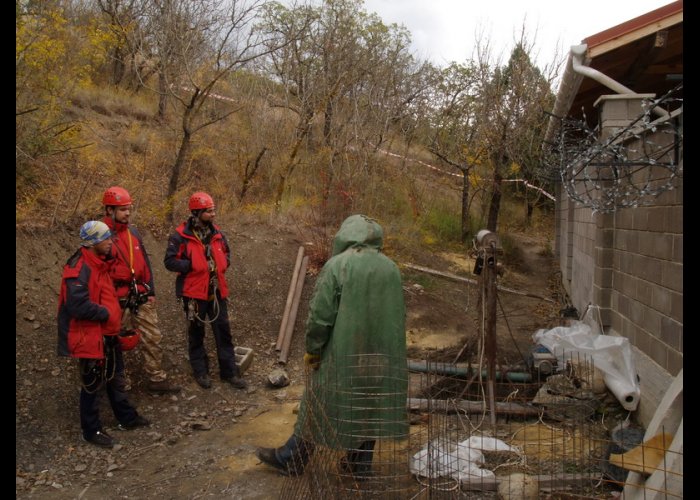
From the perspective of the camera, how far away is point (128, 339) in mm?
5168

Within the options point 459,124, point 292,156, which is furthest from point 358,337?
point 459,124

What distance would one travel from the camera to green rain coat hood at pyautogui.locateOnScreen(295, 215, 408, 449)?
3791mm

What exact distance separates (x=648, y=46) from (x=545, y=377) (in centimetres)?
373

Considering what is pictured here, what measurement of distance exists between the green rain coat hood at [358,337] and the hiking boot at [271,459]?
457 mm

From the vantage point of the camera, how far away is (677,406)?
3338 mm

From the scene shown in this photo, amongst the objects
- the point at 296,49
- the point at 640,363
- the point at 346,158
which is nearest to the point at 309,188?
the point at 346,158

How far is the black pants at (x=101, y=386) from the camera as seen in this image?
472cm

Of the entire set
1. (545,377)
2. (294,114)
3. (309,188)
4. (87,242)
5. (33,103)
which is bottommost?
(545,377)

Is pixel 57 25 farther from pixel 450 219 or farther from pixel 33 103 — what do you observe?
pixel 450 219

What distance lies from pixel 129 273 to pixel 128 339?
652 mm

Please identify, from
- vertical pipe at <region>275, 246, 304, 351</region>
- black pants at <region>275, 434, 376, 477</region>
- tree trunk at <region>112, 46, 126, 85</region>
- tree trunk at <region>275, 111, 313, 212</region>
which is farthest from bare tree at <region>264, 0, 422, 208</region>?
black pants at <region>275, 434, 376, 477</region>

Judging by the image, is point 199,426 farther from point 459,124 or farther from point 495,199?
point 459,124

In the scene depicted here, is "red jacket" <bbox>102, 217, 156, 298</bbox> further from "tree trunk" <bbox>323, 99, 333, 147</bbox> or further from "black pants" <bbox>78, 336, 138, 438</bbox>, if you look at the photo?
"tree trunk" <bbox>323, 99, 333, 147</bbox>

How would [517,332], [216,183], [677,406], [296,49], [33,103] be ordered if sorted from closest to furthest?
1. [677,406]
2. [33,103]
3. [517,332]
4. [216,183]
5. [296,49]
